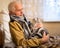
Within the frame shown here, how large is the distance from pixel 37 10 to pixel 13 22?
1.14 meters

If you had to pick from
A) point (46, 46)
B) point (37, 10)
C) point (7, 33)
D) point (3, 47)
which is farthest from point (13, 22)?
point (37, 10)

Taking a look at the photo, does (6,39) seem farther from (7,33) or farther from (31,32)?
(31,32)

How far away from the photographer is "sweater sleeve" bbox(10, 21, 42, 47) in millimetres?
2212

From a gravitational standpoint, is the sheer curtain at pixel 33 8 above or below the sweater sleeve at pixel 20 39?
above

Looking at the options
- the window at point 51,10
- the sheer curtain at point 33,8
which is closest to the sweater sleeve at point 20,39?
the sheer curtain at point 33,8

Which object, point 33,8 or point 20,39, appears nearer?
point 20,39

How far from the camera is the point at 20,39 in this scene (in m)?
2.22

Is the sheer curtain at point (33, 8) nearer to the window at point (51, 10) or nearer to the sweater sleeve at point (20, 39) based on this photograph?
the window at point (51, 10)

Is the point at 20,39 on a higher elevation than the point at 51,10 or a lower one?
lower

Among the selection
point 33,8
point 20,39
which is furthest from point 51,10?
point 20,39

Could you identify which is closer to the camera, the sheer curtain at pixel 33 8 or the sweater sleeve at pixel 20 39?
the sweater sleeve at pixel 20 39

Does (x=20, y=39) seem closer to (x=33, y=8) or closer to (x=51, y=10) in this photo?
(x=33, y=8)

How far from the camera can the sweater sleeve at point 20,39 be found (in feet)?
7.26

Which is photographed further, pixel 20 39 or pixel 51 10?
pixel 51 10
